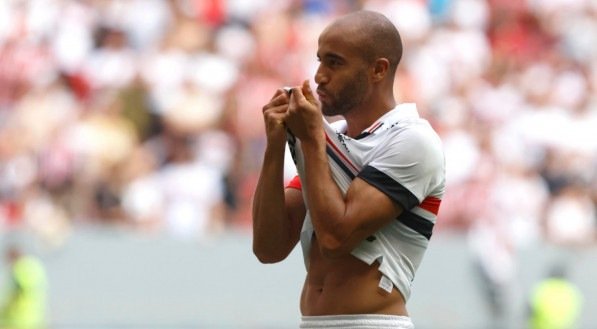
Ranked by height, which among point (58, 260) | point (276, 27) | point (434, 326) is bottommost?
point (434, 326)

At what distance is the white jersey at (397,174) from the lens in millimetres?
4500

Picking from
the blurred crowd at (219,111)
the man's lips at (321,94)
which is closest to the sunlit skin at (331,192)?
the man's lips at (321,94)

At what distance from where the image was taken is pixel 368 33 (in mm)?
4551

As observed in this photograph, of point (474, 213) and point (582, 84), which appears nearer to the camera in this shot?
point (474, 213)

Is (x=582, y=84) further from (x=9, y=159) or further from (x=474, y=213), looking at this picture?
(x=9, y=159)

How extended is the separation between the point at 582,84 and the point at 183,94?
404cm

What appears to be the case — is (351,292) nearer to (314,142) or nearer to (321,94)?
Answer: (314,142)

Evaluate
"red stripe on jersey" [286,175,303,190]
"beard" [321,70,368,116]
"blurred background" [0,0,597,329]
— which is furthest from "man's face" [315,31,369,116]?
"blurred background" [0,0,597,329]

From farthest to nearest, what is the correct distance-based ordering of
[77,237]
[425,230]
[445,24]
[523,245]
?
[445,24] < [523,245] < [77,237] < [425,230]

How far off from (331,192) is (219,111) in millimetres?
8769

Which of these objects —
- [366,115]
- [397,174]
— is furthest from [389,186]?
[366,115]

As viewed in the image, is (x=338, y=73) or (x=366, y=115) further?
(x=366, y=115)

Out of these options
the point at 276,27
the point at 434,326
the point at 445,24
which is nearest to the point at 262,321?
the point at 434,326

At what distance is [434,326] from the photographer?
40.5 ft
